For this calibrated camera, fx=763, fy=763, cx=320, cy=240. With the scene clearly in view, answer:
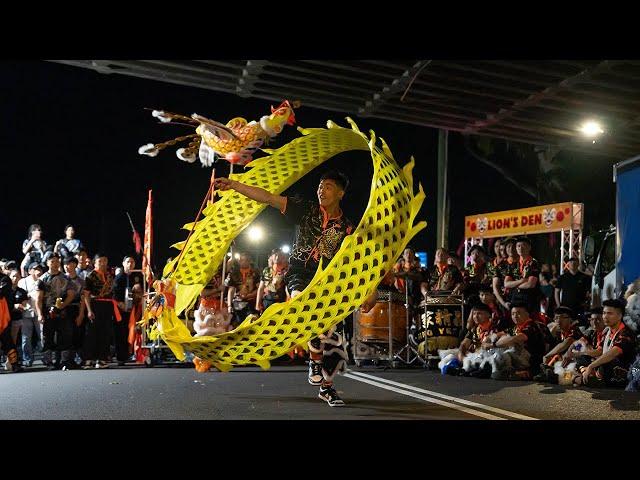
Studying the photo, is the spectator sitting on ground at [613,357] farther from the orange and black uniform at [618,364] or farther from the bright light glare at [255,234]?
the bright light glare at [255,234]

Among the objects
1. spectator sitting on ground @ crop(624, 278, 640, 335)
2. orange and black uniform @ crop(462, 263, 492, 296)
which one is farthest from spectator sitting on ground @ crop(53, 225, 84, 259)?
spectator sitting on ground @ crop(624, 278, 640, 335)

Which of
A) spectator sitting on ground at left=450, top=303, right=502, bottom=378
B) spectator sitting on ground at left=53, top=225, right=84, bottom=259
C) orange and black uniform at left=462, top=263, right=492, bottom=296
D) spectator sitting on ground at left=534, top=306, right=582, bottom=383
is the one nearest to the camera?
spectator sitting on ground at left=534, top=306, right=582, bottom=383

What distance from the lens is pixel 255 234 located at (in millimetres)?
24641

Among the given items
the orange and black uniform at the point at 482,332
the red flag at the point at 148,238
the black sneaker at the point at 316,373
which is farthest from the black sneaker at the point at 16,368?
the orange and black uniform at the point at 482,332

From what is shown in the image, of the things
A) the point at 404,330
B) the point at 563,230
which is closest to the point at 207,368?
the point at 404,330

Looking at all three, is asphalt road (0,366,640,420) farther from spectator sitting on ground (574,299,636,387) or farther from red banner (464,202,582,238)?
red banner (464,202,582,238)

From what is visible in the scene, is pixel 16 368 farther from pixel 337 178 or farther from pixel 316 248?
pixel 337 178

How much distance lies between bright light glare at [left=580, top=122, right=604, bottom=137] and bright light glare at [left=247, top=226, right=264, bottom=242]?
13201 millimetres

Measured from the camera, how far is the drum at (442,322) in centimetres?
1055

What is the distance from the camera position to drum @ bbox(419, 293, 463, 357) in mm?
10547

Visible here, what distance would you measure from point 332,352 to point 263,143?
298 centimetres

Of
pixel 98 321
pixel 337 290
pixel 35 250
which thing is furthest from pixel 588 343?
pixel 35 250

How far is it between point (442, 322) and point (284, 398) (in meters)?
4.15

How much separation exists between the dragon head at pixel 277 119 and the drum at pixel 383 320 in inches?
130
